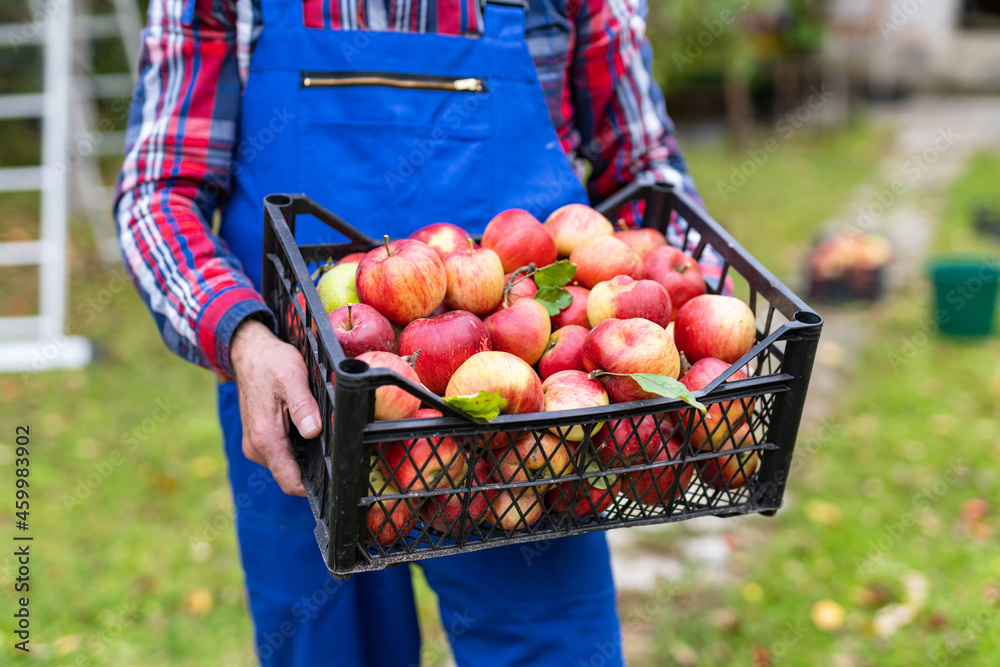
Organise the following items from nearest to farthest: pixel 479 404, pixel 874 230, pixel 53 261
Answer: pixel 479 404, pixel 53 261, pixel 874 230

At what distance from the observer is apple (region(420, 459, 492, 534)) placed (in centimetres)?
109

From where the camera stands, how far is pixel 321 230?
150cm

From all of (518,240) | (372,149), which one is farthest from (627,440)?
(372,149)

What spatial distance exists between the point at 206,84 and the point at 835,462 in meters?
3.06

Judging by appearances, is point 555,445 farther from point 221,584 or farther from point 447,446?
point 221,584

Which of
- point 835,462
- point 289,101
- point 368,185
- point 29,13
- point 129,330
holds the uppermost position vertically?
point 289,101

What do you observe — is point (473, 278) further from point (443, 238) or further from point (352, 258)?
point (352, 258)

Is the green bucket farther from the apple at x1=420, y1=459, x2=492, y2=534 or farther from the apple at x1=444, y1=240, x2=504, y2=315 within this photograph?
the apple at x1=420, y1=459, x2=492, y2=534

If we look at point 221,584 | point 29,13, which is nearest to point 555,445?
point 221,584

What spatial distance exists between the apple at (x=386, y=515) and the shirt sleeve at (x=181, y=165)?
0.39 metres

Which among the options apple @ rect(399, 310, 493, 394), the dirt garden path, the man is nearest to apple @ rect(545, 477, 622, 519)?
apple @ rect(399, 310, 493, 394)

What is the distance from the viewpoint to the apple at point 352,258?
4.56 ft

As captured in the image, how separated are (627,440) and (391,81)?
2.62ft

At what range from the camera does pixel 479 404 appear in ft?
3.25
